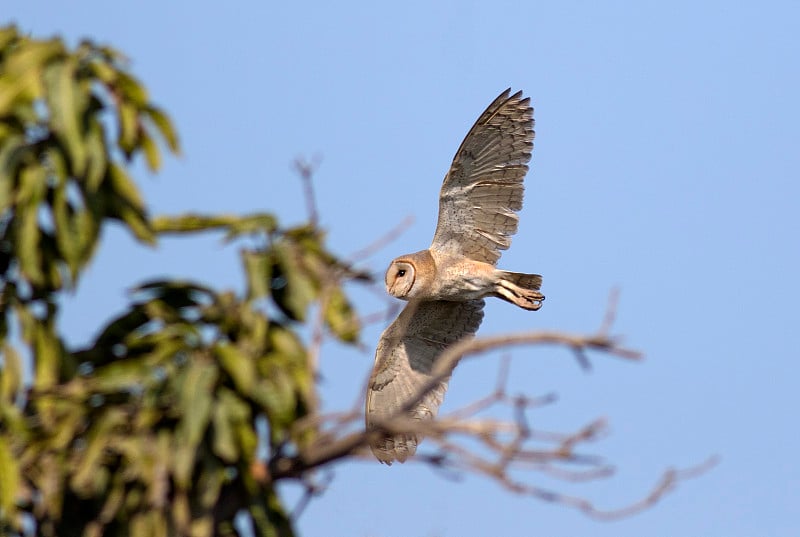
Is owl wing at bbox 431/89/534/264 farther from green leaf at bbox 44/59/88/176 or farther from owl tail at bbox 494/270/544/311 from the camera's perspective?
green leaf at bbox 44/59/88/176

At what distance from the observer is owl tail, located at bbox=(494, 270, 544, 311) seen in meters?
10.2

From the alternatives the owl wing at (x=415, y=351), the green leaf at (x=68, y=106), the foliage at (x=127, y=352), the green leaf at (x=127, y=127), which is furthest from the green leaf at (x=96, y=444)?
the owl wing at (x=415, y=351)

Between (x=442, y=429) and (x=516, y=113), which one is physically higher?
(x=516, y=113)

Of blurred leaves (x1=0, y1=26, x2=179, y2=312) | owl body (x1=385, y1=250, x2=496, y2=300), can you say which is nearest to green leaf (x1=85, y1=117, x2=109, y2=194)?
blurred leaves (x1=0, y1=26, x2=179, y2=312)

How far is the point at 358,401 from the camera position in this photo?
441 centimetres

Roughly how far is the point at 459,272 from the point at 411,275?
447mm

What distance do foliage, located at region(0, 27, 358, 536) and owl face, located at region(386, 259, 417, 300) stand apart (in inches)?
216

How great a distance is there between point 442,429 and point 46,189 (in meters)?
1.80

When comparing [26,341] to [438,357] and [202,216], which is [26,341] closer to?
[202,216]

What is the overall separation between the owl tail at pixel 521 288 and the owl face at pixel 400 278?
748 millimetres

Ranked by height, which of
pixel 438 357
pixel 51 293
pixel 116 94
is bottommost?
pixel 438 357

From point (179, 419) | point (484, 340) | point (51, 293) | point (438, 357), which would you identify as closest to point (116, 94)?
point (51, 293)

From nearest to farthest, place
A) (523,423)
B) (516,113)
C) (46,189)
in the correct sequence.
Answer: (523,423) → (46,189) → (516,113)

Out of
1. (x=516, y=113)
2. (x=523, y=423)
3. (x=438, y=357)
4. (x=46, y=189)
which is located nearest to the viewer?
(x=523, y=423)
